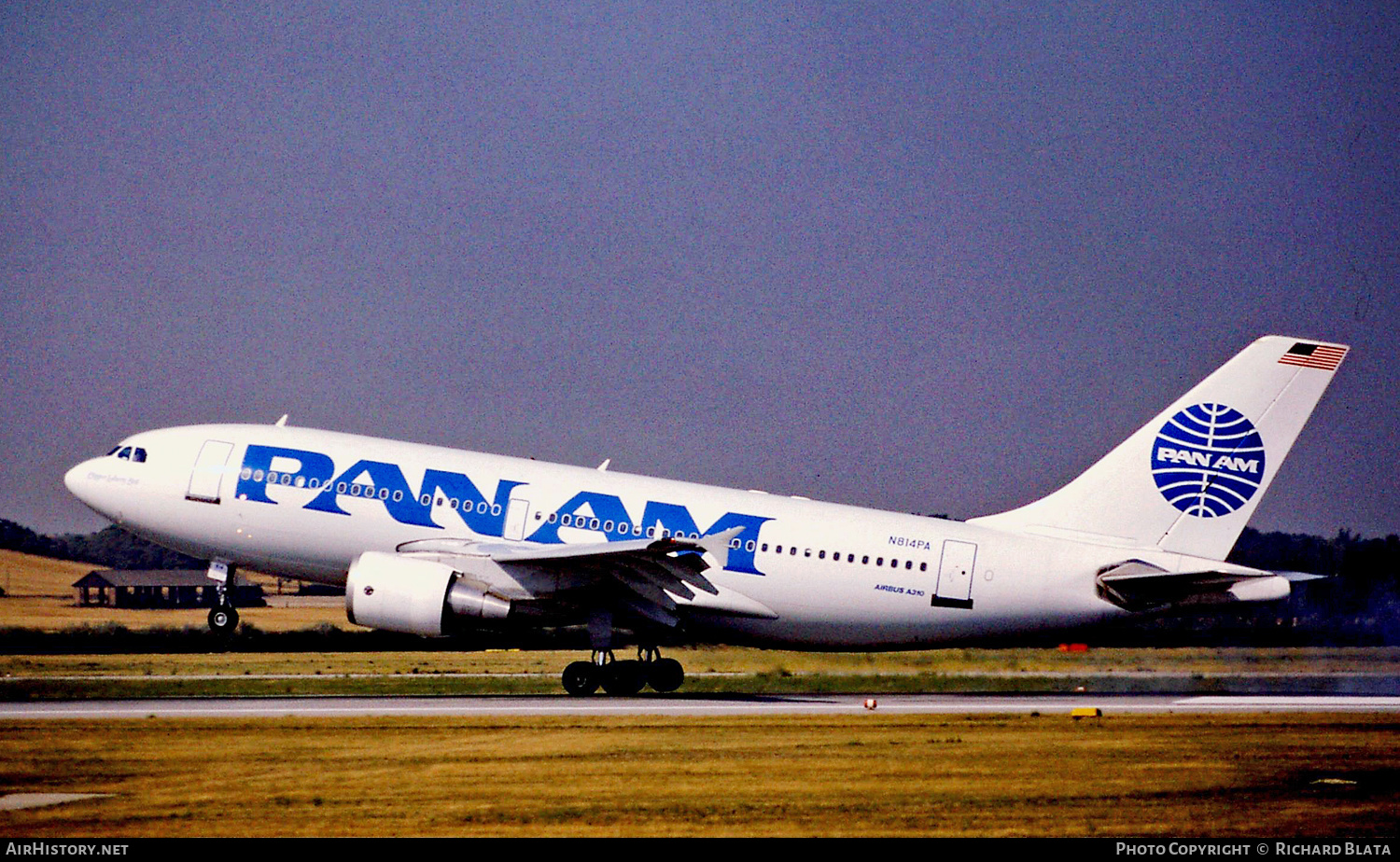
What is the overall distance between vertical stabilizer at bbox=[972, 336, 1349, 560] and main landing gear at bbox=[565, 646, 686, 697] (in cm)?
899

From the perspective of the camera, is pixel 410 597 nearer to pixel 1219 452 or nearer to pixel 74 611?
pixel 1219 452

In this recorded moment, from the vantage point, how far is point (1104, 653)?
127ft

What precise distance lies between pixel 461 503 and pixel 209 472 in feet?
16.7

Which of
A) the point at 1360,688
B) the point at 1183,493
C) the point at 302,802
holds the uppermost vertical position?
the point at 1183,493

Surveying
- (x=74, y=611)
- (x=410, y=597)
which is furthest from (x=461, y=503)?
(x=74, y=611)

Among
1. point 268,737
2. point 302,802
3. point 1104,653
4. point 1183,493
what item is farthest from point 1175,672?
point 302,802

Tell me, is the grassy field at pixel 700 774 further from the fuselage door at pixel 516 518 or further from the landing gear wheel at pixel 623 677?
the fuselage door at pixel 516 518

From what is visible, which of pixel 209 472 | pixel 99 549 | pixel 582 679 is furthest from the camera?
pixel 99 549

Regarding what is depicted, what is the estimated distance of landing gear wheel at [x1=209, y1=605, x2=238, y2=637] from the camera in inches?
1137

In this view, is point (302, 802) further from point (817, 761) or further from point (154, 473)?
point (154, 473)


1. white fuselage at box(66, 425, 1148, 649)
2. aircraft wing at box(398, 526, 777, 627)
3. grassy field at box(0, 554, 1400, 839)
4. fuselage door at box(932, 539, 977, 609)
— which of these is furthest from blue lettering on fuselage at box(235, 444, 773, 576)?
grassy field at box(0, 554, 1400, 839)

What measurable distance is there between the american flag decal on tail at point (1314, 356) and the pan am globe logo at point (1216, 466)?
1442 millimetres

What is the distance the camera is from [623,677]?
93.0 ft
